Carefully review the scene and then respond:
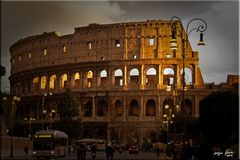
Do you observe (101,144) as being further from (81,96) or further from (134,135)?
(81,96)

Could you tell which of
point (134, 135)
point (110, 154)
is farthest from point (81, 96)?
point (110, 154)

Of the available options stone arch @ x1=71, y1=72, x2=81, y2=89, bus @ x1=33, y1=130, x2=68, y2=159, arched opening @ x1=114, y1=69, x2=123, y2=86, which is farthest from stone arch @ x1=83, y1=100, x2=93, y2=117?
bus @ x1=33, y1=130, x2=68, y2=159

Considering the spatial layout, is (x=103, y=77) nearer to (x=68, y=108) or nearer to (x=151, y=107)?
(x=151, y=107)

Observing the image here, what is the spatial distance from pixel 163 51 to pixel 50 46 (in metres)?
24.8

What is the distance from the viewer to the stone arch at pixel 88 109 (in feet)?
339

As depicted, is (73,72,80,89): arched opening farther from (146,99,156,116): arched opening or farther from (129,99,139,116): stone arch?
(146,99,156,116): arched opening

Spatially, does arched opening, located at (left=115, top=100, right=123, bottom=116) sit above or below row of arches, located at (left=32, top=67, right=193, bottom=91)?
below

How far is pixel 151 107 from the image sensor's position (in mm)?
101500

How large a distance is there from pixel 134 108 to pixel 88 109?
892 centimetres

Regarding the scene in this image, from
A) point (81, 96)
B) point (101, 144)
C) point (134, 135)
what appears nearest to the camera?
point (101, 144)

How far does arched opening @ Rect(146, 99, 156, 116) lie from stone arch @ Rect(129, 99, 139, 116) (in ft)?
6.66

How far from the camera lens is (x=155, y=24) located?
4094 inches

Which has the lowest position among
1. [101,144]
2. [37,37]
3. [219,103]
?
[101,144]

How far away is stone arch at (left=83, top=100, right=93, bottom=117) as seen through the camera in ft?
339
